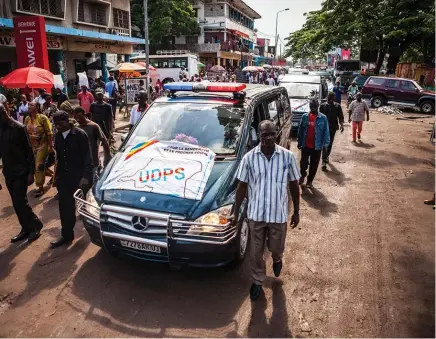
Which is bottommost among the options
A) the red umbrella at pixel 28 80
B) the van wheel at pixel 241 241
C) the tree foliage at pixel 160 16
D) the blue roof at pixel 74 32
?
the van wheel at pixel 241 241

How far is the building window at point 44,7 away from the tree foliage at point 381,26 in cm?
1878

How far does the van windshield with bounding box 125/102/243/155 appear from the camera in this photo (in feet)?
15.5

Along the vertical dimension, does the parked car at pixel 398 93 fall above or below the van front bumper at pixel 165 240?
above

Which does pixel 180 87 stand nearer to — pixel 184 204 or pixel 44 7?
pixel 184 204

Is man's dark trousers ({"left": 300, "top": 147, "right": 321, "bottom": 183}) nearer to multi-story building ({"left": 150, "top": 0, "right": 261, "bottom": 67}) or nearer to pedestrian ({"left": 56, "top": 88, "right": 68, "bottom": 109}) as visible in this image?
pedestrian ({"left": 56, "top": 88, "right": 68, "bottom": 109})

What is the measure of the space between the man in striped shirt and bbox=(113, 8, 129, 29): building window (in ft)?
86.4

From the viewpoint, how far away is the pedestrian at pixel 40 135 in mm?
6402

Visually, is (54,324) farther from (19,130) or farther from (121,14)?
(121,14)

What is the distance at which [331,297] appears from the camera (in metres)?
3.86

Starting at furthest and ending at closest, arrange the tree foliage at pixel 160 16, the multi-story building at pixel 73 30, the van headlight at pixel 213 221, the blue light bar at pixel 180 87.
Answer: the tree foliage at pixel 160 16, the multi-story building at pixel 73 30, the blue light bar at pixel 180 87, the van headlight at pixel 213 221

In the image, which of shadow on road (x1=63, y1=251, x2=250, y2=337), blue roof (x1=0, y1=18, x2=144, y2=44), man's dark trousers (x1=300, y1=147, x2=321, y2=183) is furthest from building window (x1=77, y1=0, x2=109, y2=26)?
shadow on road (x1=63, y1=251, x2=250, y2=337)

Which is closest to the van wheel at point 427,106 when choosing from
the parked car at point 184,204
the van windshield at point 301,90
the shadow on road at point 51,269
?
the van windshield at point 301,90

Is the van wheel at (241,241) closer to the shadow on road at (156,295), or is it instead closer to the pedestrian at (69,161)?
the shadow on road at (156,295)

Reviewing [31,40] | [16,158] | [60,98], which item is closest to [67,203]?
[16,158]
